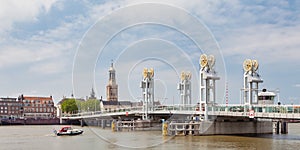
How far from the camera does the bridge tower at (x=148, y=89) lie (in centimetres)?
7325

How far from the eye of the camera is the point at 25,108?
139m

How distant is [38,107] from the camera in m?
143

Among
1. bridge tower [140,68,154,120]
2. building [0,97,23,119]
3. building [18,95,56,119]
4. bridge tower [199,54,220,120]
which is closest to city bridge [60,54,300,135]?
bridge tower [199,54,220,120]

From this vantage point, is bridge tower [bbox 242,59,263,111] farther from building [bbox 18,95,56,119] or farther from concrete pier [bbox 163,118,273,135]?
building [bbox 18,95,56,119]

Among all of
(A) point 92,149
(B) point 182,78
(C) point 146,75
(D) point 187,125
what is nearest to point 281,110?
(D) point 187,125

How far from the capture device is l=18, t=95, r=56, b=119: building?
456 feet

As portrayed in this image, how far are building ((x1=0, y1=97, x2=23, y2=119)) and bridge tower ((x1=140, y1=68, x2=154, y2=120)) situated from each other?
7094 centimetres

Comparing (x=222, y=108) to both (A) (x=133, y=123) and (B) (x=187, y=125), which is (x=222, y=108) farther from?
(A) (x=133, y=123)

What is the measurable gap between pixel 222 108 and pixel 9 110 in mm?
98776

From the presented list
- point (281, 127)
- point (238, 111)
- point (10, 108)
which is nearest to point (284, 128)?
point (281, 127)

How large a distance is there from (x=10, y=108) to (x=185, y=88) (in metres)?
81.9

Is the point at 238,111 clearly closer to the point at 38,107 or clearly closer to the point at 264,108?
the point at 264,108

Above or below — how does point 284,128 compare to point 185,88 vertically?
below

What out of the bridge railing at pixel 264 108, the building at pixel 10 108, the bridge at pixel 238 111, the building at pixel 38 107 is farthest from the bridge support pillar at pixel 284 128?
the building at pixel 38 107
